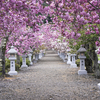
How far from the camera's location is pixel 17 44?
15.5 m

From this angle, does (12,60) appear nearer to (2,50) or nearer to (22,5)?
(2,50)

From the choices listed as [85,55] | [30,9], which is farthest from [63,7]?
[85,55]

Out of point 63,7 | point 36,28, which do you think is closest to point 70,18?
point 63,7

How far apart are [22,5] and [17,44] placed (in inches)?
408

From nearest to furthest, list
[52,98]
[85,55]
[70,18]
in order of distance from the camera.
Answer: [70,18]
[52,98]
[85,55]

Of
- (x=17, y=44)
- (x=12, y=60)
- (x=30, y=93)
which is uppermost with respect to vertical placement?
(x=17, y=44)

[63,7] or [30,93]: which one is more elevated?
[63,7]

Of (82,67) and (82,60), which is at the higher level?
(82,60)

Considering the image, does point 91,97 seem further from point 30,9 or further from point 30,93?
point 30,9

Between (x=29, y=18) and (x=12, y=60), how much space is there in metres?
7.99

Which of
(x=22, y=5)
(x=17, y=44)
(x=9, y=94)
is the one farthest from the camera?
(x=17, y=44)

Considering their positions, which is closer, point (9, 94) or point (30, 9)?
point (30, 9)

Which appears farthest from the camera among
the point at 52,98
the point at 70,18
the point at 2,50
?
the point at 2,50

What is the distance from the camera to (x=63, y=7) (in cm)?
567
